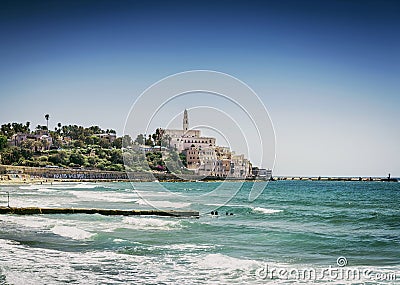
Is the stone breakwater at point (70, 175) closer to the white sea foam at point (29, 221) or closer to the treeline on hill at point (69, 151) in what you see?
the treeline on hill at point (69, 151)

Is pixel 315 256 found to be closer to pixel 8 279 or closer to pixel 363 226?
pixel 8 279

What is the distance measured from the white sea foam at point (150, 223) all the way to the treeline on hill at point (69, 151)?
200 feet

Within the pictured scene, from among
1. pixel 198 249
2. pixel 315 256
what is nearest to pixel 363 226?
pixel 315 256

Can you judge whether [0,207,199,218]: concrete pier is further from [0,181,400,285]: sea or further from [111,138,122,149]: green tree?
[111,138,122,149]: green tree

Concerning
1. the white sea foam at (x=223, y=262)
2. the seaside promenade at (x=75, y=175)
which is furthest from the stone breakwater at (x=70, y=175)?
the white sea foam at (x=223, y=262)

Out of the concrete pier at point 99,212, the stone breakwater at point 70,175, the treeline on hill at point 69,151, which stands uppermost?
the treeline on hill at point 69,151

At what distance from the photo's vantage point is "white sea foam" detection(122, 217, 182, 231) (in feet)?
71.5

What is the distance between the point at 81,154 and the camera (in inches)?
5305

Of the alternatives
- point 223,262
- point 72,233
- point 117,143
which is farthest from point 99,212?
point 117,143

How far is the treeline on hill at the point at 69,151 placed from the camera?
11950 cm

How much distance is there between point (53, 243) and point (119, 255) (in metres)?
3.38

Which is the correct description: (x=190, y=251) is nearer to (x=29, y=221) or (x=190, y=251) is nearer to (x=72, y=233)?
(x=72, y=233)

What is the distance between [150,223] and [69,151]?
394 ft

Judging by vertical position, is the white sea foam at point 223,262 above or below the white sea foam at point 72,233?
below
